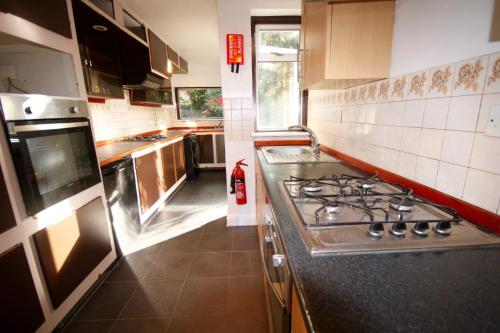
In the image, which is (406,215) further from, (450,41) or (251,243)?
(251,243)

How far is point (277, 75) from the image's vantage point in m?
2.39

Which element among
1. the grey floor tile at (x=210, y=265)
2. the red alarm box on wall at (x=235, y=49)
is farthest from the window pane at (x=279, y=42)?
the grey floor tile at (x=210, y=265)

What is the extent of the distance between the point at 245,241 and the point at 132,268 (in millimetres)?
941

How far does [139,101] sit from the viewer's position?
3133 millimetres

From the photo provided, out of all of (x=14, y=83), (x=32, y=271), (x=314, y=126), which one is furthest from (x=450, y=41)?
(x=14, y=83)

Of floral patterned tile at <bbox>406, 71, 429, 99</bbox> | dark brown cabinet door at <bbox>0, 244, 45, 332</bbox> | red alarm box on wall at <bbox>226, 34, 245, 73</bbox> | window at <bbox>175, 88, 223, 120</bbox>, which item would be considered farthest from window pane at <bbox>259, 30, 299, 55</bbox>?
window at <bbox>175, 88, 223, 120</bbox>

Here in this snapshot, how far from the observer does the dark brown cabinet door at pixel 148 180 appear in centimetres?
230

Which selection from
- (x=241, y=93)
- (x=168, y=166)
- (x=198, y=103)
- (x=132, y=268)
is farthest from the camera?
(x=198, y=103)

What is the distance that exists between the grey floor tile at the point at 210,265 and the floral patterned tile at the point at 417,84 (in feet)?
5.15

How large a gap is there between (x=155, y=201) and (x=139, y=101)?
145 cm

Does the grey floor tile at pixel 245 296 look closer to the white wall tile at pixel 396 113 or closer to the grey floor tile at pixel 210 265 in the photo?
the grey floor tile at pixel 210 265

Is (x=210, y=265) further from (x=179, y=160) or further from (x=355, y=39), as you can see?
(x=179, y=160)

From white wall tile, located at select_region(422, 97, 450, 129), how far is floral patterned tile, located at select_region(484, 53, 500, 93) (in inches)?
5.1

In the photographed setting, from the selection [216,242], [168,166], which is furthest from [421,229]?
[168,166]
